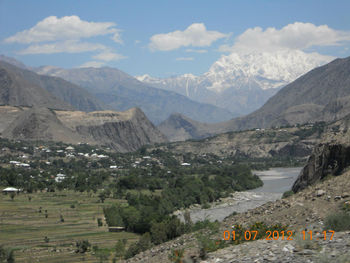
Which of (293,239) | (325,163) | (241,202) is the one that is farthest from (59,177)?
(293,239)

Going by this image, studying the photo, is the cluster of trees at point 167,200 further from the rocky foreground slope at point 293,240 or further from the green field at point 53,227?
the rocky foreground slope at point 293,240

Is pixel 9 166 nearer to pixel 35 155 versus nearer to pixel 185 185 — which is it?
pixel 35 155

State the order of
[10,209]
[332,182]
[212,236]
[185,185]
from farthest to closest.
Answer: [185,185] → [10,209] → [332,182] → [212,236]

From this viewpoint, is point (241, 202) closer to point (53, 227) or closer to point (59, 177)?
point (53, 227)

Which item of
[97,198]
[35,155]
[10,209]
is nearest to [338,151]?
[10,209]

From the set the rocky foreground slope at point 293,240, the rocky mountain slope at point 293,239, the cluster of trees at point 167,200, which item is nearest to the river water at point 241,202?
the cluster of trees at point 167,200
